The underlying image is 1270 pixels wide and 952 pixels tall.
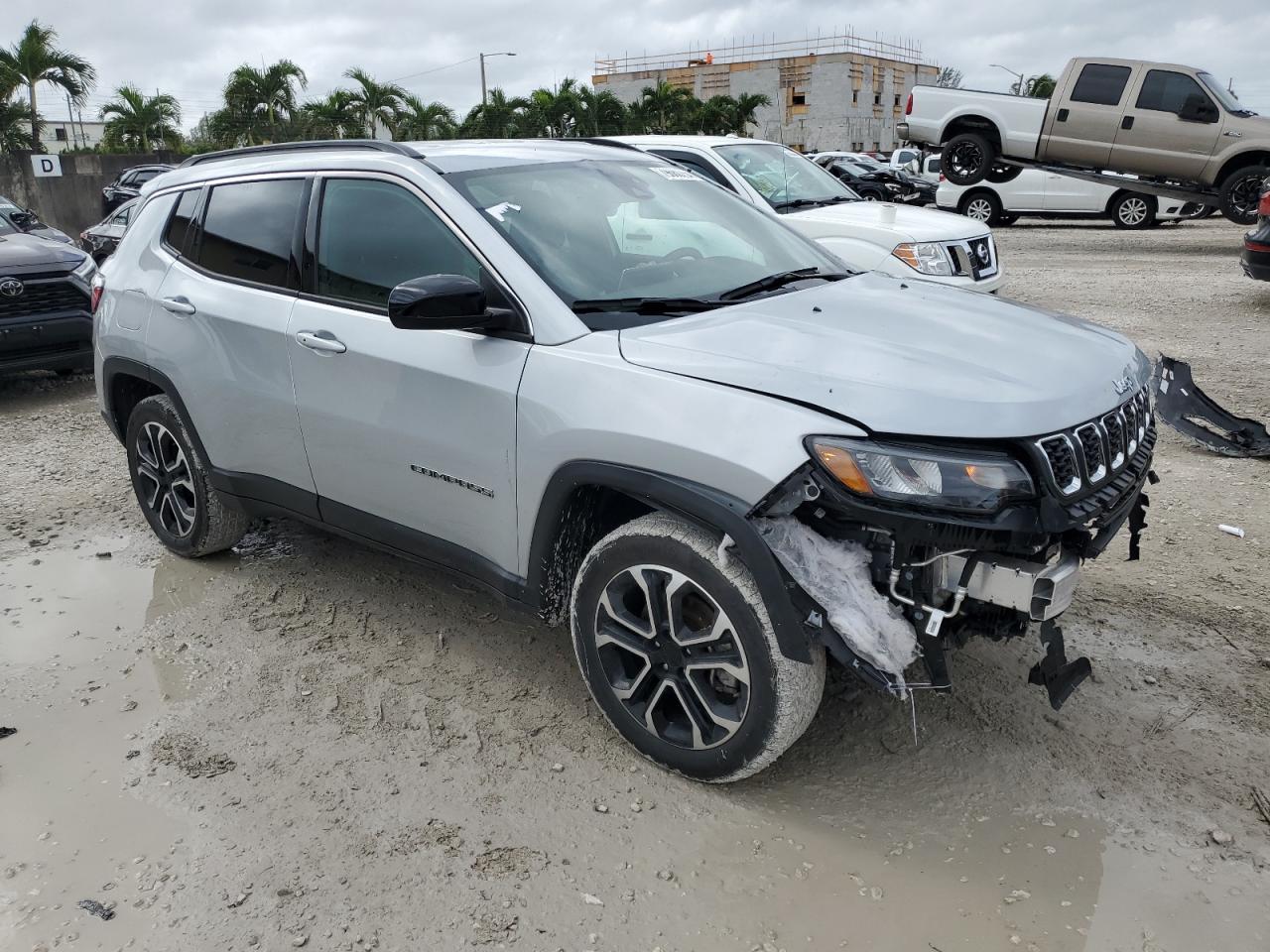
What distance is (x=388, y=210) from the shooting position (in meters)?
3.52

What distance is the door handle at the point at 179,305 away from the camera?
4191 millimetres

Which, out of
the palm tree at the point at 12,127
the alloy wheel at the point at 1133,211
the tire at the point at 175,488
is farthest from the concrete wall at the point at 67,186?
the tire at the point at 175,488

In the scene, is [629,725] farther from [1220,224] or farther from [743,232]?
[1220,224]

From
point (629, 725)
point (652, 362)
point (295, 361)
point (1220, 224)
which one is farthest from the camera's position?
point (1220, 224)

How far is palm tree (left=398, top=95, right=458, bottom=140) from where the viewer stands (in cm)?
3591

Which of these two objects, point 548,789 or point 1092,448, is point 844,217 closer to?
point 1092,448

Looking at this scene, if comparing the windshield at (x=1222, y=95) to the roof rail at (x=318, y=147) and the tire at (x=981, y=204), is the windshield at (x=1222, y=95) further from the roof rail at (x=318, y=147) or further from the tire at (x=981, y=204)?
the roof rail at (x=318, y=147)

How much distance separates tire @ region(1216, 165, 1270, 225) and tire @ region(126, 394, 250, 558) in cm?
1461

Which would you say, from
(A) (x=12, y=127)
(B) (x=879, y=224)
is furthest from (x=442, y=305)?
(A) (x=12, y=127)

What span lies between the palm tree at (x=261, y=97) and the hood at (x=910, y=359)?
35.6 metres

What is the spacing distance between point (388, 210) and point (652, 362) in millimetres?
1285

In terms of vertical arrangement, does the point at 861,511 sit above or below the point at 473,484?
above

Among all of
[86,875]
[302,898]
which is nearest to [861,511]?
[302,898]

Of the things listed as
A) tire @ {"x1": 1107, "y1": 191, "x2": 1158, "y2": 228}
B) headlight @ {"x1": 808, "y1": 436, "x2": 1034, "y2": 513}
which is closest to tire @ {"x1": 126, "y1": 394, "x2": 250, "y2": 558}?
headlight @ {"x1": 808, "y1": 436, "x2": 1034, "y2": 513}
